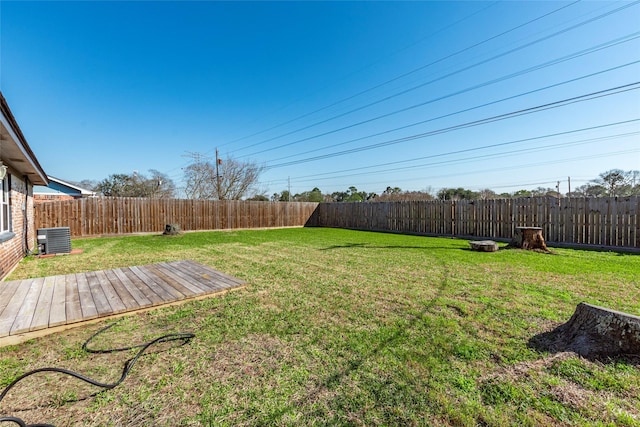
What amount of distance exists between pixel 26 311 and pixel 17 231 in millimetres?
5305

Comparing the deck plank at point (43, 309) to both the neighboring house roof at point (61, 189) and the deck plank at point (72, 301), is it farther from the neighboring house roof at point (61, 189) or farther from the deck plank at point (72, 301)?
the neighboring house roof at point (61, 189)

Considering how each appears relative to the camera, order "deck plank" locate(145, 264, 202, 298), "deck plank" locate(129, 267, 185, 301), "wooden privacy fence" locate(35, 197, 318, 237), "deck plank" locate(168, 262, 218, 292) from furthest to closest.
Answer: "wooden privacy fence" locate(35, 197, 318, 237), "deck plank" locate(168, 262, 218, 292), "deck plank" locate(145, 264, 202, 298), "deck plank" locate(129, 267, 185, 301)

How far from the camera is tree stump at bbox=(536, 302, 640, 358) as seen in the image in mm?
1876

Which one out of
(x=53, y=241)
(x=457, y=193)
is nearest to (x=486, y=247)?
(x=53, y=241)

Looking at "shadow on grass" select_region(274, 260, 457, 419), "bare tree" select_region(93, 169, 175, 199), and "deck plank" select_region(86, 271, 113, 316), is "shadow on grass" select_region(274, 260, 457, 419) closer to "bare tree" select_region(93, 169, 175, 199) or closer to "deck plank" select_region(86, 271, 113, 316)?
"deck plank" select_region(86, 271, 113, 316)

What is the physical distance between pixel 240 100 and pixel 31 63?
11.9 meters

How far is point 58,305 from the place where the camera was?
294 cm

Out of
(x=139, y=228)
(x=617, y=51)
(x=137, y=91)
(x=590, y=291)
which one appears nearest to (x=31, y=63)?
(x=139, y=228)

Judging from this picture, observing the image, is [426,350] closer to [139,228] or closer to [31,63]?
[31,63]

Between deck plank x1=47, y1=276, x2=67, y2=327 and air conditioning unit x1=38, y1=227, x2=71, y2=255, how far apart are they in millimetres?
4102

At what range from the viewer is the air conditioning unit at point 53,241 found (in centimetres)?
670

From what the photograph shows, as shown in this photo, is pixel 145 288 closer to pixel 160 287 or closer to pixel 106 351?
pixel 160 287

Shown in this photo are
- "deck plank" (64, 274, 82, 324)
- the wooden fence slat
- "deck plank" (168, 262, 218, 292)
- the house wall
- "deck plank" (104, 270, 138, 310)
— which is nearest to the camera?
"deck plank" (64, 274, 82, 324)

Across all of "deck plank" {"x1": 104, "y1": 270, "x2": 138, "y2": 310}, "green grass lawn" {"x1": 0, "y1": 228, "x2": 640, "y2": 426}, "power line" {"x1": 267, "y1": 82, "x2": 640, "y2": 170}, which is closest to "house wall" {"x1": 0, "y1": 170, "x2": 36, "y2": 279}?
"deck plank" {"x1": 104, "y1": 270, "x2": 138, "y2": 310}
